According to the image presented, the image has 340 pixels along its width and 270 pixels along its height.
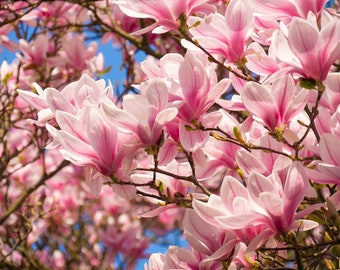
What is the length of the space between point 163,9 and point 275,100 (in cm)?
52

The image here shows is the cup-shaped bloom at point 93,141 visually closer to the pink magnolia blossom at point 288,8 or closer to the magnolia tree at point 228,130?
the magnolia tree at point 228,130

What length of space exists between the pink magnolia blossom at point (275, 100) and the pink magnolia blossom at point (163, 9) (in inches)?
17.0

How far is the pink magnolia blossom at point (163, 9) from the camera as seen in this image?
2.00 m

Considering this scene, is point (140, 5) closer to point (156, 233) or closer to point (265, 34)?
point (265, 34)

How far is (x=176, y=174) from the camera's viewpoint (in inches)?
84.4

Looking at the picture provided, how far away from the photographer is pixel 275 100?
1.82m

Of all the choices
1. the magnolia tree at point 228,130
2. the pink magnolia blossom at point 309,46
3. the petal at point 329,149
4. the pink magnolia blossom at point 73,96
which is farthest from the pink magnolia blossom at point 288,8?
the pink magnolia blossom at point 73,96

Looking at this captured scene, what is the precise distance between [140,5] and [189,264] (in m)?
0.89

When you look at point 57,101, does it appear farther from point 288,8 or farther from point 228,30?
point 288,8

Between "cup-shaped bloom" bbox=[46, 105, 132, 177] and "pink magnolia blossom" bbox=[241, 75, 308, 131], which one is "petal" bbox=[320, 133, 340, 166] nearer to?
"pink magnolia blossom" bbox=[241, 75, 308, 131]

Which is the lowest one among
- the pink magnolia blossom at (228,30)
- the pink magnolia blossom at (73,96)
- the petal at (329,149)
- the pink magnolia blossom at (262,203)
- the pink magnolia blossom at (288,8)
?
the pink magnolia blossom at (262,203)

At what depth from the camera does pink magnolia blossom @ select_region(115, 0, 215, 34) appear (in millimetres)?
1999

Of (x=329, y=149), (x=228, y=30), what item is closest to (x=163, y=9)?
(x=228, y=30)

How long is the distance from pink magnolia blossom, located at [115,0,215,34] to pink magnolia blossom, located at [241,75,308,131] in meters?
0.43
